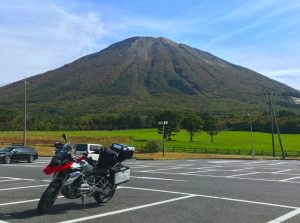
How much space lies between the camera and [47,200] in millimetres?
9555

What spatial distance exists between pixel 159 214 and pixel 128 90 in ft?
599

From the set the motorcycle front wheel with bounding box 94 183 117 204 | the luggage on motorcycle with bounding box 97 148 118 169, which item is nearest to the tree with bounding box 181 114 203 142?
the motorcycle front wheel with bounding box 94 183 117 204

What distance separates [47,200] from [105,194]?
1.83m

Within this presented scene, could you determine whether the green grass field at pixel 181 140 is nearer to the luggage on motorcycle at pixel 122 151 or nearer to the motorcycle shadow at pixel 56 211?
the luggage on motorcycle at pixel 122 151

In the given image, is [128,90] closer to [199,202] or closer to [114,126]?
[114,126]

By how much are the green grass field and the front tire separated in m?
59.2

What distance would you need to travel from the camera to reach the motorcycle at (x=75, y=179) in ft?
31.8

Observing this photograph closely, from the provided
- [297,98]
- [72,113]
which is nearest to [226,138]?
[72,113]

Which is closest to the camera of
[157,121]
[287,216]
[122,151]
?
[287,216]

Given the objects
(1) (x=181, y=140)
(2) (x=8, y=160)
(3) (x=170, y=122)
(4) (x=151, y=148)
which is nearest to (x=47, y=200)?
(2) (x=8, y=160)

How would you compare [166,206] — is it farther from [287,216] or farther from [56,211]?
[287,216]

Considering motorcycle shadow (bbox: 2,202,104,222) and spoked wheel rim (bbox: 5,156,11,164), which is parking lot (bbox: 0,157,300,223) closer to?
motorcycle shadow (bbox: 2,202,104,222)

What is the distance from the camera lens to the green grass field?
73.9 m

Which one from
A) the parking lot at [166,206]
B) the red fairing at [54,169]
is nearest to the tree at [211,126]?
the parking lot at [166,206]
